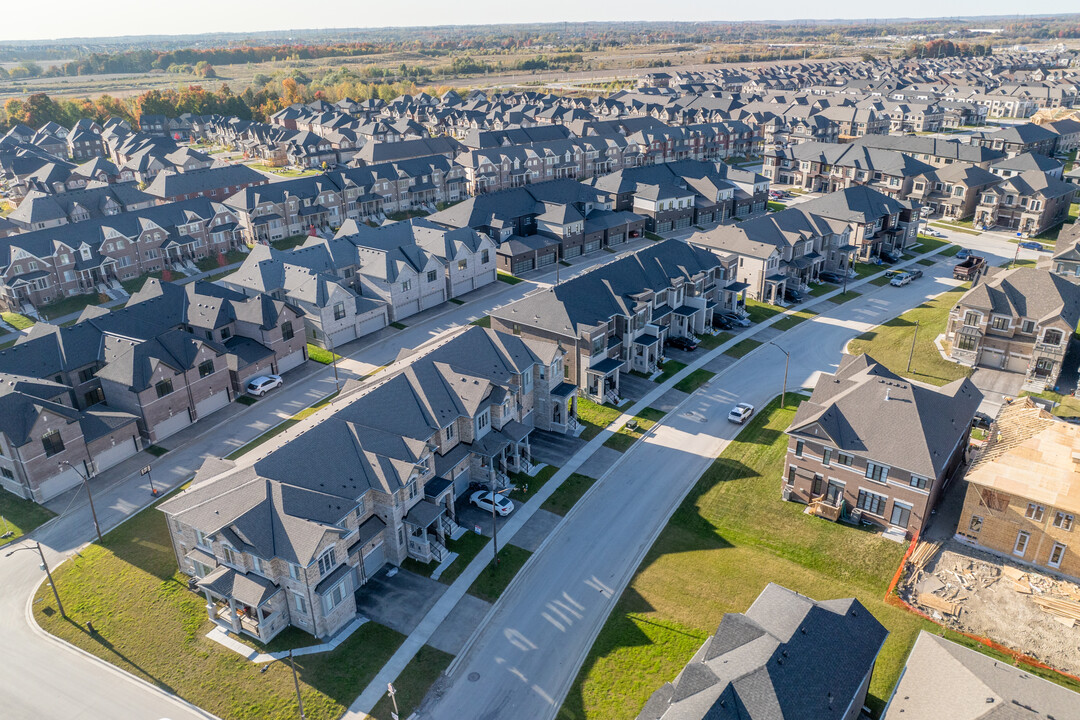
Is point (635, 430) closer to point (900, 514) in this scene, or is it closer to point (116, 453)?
point (900, 514)

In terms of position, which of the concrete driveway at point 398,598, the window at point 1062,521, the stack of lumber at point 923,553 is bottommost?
the stack of lumber at point 923,553

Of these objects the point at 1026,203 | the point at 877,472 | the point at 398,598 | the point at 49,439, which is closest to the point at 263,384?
the point at 49,439

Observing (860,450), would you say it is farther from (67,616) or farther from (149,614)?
(67,616)

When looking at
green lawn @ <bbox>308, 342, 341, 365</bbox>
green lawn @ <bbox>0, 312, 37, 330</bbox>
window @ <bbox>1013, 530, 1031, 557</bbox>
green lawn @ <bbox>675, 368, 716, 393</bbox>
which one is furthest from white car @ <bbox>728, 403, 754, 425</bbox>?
green lawn @ <bbox>0, 312, 37, 330</bbox>

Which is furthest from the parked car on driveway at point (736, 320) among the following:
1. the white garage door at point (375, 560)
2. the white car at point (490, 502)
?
the white garage door at point (375, 560)

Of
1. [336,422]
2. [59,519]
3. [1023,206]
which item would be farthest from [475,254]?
[1023,206]

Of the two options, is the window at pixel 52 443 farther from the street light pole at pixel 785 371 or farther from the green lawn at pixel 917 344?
the green lawn at pixel 917 344
